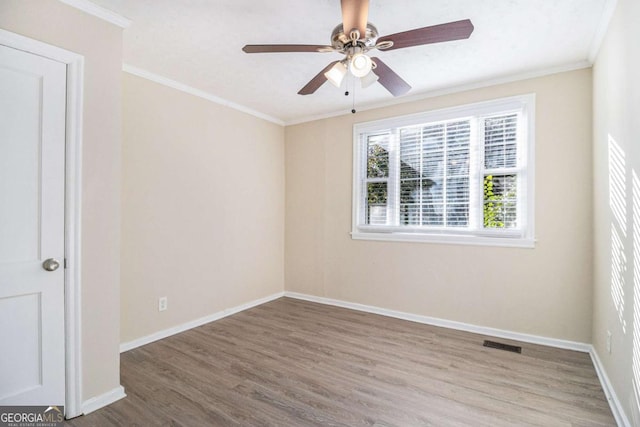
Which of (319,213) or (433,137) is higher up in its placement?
(433,137)

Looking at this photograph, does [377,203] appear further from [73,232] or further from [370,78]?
[73,232]

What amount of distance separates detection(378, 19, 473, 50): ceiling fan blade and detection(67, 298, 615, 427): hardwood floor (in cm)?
225

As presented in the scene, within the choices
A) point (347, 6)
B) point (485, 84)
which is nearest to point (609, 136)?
point (485, 84)

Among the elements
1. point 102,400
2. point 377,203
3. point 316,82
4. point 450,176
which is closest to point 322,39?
point 316,82

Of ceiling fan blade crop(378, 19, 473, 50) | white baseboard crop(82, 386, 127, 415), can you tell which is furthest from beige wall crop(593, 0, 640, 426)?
white baseboard crop(82, 386, 127, 415)

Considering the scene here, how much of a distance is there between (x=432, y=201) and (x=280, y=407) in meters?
2.65

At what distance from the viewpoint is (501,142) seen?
10.7ft

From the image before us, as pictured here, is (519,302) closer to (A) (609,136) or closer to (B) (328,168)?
(A) (609,136)

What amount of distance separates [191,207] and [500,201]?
3304 millimetres

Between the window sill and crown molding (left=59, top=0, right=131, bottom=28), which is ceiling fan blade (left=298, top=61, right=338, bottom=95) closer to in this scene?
crown molding (left=59, top=0, right=131, bottom=28)

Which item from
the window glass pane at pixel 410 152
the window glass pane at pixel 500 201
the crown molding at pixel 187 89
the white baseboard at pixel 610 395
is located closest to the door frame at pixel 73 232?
the crown molding at pixel 187 89

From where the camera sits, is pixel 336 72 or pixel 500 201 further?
pixel 500 201

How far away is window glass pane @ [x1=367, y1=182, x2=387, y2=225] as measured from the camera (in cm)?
400

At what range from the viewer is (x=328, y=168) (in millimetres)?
4359
